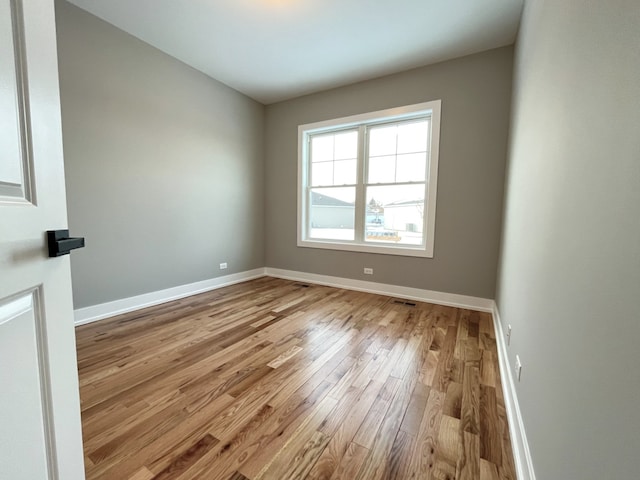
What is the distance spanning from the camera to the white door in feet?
1.76

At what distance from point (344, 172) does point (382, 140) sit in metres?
0.71

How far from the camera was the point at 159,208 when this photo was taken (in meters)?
3.09

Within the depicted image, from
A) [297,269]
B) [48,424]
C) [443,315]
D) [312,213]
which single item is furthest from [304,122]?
[48,424]

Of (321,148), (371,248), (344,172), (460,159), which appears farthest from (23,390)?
(321,148)

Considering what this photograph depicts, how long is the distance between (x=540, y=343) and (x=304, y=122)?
3979 mm

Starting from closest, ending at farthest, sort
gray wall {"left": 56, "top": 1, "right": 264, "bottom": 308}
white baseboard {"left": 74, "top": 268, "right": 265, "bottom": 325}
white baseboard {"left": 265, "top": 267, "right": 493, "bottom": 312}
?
gray wall {"left": 56, "top": 1, "right": 264, "bottom": 308}, white baseboard {"left": 74, "top": 268, "right": 265, "bottom": 325}, white baseboard {"left": 265, "top": 267, "right": 493, "bottom": 312}

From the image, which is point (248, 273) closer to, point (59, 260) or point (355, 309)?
point (355, 309)

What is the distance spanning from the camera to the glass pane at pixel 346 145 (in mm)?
3877

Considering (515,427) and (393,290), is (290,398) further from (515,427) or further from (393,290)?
(393,290)

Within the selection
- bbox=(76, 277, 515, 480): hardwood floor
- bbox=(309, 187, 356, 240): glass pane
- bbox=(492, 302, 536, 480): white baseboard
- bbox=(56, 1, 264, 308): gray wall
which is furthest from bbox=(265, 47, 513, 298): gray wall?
bbox=(56, 1, 264, 308): gray wall

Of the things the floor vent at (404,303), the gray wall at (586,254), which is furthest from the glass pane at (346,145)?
the gray wall at (586,254)

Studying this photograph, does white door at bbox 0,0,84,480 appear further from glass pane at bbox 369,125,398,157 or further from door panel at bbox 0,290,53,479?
glass pane at bbox 369,125,398,157

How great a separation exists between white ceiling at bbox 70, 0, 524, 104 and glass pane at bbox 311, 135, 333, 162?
904 millimetres

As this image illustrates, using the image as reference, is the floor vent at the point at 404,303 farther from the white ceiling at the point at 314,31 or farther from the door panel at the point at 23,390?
the door panel at the point at 23,390
